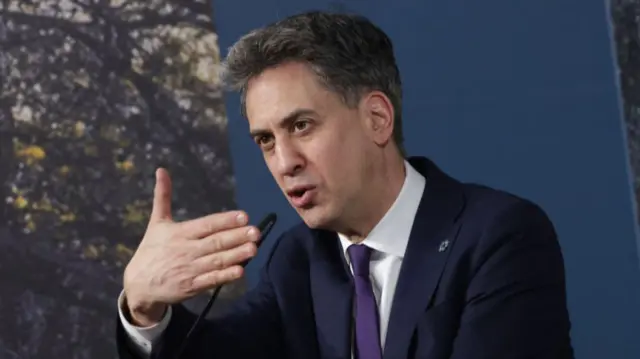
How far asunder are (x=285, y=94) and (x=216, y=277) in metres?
0.34

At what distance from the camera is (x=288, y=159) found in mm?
1332

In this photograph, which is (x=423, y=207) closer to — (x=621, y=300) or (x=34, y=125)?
(x=621, y=300)

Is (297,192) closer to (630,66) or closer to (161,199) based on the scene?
(161,199)

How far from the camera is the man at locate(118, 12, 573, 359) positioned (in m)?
1.29

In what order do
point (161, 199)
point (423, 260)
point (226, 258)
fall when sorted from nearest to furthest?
1. point (226, 258)
2. point (161, 199)
3. point (423, 260)

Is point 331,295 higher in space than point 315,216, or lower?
lower

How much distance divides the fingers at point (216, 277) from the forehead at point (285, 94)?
29 centimetres

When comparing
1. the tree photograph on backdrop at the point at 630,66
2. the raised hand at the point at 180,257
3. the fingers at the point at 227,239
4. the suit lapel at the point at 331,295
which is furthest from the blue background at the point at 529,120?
the fingers at the point at 227,239

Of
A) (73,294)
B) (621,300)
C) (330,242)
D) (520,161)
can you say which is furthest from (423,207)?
(73,294)

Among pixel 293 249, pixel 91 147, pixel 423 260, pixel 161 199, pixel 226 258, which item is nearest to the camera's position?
pixel 226 258

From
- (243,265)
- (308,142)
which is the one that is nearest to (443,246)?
(308,142)

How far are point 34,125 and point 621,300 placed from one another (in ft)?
3.95

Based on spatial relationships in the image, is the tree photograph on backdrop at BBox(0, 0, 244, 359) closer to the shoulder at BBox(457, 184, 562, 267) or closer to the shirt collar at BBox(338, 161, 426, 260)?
the shirt collar at BBox(338, 161, 426, 260)

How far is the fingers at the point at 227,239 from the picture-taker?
1.12 metres
